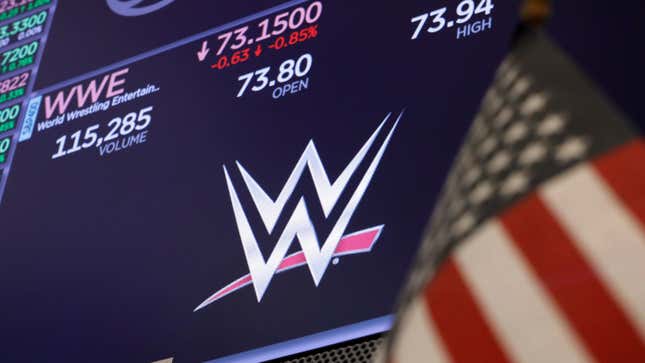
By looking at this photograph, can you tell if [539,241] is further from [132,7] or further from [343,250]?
[132,7]

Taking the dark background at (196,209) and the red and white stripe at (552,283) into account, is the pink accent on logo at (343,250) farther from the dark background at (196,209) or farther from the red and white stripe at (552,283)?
the red and white stripe at (552,283)

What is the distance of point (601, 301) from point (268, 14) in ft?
7.06

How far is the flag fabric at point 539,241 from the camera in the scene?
750 millimetres

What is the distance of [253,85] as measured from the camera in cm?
265

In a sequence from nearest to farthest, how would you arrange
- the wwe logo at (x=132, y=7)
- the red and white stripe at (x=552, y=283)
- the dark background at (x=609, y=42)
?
the red and white stripe at (x=552, y=283)
the dark background at (x=609, y=42)
the wwe logo at (x=132, y=7)

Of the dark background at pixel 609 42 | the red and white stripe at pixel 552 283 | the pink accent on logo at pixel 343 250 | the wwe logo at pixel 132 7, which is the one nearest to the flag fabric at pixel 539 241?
the red and white stripe at pixel 552 283

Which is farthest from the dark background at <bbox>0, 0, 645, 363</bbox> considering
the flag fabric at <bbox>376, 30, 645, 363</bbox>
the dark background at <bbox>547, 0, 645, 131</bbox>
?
the flag fabric at <bbox>376, 30, 645, 363</bbox>

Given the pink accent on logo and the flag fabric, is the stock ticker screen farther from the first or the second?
the flag fabric

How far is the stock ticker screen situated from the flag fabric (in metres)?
1.21

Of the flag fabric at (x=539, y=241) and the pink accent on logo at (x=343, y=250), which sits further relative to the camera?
the pink accent on logo at (x=343, y=250)

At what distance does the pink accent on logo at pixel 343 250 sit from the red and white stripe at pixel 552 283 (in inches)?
51.9

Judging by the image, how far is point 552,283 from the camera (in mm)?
778

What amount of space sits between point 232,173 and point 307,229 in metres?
0.32

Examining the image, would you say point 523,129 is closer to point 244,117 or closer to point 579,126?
point 579,126
